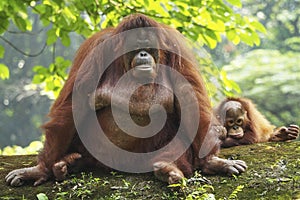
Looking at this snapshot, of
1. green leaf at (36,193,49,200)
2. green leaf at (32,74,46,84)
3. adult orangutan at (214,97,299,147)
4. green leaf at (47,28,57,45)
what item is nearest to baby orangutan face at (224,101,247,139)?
adult orangutan at (214,97,299,147)

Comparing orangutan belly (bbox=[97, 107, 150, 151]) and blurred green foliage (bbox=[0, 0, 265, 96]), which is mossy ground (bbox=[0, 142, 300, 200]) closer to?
orangutan belly (bbox=[97, 107, 150, 151])

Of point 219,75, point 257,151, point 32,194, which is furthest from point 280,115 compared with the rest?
point 32,194

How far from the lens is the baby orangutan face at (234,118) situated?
185 inches

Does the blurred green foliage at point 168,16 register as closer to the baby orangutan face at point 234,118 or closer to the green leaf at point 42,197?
the baby orangutan face at point 234,118

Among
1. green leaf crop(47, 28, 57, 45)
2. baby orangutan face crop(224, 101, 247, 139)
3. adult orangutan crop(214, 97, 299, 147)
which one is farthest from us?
green leaf crop(47, 28, 57, 45)

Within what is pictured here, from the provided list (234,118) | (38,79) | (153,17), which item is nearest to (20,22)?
(38,79)

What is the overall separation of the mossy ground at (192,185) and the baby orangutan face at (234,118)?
1.28m

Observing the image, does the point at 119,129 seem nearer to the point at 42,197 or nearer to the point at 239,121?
the point at 42,197

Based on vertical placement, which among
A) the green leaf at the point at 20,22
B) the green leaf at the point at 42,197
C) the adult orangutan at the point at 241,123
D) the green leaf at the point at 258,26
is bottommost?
the adult orangutan at the point at 241,123

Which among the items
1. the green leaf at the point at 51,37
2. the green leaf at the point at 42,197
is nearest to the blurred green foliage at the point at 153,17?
the green leaf at the point at 51,37

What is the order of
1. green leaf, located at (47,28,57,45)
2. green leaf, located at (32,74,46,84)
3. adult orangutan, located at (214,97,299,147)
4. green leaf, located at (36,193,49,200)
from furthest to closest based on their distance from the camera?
green leaf, located at (32,74,46,84) → green leaf, located at (47,28,57,45) → adult orangutan, located at (214,97,299,147) → green leaf, located at (36,193,49,200)

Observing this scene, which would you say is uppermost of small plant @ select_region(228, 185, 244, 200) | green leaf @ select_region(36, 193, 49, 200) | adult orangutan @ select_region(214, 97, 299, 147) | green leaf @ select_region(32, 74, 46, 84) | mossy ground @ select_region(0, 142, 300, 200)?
green leaf @ select_region(32, 74, 46, 84)

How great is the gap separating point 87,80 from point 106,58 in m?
0.21

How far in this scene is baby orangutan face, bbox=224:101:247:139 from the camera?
185 inches
